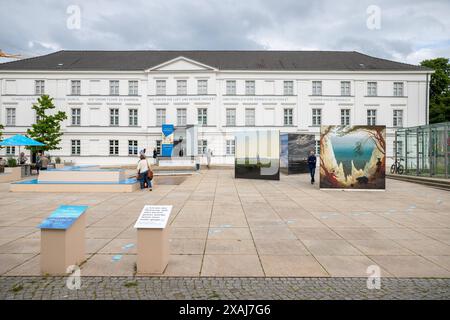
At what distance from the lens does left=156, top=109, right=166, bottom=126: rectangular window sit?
132 ft

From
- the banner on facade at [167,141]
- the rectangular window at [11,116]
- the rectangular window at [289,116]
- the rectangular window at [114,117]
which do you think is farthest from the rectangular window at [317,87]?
the rectangular window at [11,116]

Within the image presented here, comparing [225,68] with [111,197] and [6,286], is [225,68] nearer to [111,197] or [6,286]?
[111,197]

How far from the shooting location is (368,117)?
40.8 meters

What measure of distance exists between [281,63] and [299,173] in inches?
905

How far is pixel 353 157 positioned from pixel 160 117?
30567 millimetres

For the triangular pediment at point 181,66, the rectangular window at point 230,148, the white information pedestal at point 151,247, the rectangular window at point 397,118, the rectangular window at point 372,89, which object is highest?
the triangular pediment at point 181,66

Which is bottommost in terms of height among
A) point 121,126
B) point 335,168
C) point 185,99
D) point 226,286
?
point 226,286

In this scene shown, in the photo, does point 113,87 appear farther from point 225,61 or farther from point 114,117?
point 225,61

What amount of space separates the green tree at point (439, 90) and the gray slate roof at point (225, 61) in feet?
32.7

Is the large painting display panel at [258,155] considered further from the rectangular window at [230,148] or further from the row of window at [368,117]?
the row of window at [368,117]

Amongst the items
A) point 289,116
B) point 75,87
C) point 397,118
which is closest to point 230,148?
point 289,116

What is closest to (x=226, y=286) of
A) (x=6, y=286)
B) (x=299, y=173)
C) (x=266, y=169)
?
(x=6, y=286)

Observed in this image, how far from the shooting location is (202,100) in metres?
40.1

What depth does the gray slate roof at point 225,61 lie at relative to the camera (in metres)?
41.0
